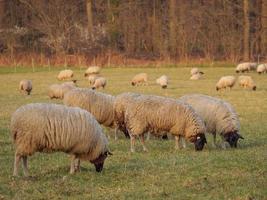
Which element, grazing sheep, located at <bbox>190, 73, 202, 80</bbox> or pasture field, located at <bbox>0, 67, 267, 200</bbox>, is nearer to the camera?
pasture field, located at <bbox>0, 67, 267, 200</bbox>

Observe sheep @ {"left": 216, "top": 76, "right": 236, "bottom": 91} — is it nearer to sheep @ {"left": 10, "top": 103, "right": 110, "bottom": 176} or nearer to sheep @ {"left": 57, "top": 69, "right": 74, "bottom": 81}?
sheep @ {"left": 57, "top": 69, "right": 74, "bottom": 81}

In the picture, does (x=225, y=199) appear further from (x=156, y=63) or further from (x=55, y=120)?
(x=156, y=63)

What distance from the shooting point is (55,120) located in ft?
32.9

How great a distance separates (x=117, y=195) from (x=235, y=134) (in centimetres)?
626

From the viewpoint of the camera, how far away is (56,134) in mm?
9922

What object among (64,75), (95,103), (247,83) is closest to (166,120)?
(95,103)

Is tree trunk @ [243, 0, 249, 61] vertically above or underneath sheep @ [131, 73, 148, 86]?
above

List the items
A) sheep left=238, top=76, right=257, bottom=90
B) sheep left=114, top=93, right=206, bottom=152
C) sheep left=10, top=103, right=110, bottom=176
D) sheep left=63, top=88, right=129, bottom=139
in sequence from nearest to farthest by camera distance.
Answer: sheep left=10, top=103, right=110, bottom=176 → sheep left=114, top=93, right=206, bottom=152 → sheep left=63, top=88, right=129, bottom=139 → sheep left=238, top=76, right=257, bottom=90

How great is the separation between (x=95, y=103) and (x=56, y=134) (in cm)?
620

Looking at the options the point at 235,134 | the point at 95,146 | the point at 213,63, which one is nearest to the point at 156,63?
the point at 213,63

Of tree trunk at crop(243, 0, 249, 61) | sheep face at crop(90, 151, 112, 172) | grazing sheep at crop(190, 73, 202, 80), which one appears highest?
tree trunk at crop(243, 0, 249, 61)

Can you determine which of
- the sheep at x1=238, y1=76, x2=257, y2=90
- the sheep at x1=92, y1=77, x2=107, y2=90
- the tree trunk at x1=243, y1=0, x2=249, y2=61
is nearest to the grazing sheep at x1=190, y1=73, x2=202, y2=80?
the sheep at x1=238, y1=76, x2=257, y2=90

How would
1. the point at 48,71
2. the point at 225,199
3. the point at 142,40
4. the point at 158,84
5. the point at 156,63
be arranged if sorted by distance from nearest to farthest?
the point at 225,199
the point at 158,84
the point at 48,71
the point at 156,63
the point at 142,40

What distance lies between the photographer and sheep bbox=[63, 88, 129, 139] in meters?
15.9
